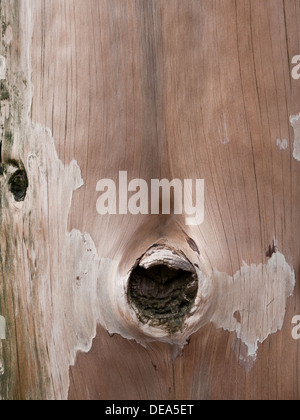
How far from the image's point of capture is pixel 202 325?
42.6 inches

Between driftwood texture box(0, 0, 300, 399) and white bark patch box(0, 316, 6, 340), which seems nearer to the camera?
driftwood texture box(0, 0, 300, 399)

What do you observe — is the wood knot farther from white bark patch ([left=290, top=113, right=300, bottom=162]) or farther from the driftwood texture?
white bark patch ([left=290, top=113, right=300, bottom=162])

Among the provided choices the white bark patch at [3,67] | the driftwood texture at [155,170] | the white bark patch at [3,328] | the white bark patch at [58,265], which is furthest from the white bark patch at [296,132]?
the white bark patch at [3,328]

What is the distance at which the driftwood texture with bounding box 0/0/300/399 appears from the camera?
104cm

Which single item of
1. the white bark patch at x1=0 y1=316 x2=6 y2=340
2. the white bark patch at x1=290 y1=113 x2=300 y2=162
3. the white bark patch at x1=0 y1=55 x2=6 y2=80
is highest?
the white bark patch at x1=0 y1=55 x2=6 y2=80

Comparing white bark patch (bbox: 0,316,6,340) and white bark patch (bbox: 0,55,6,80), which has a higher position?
white bark patch (bbox: 0,55,6,80)

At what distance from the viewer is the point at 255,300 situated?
110 centimetres

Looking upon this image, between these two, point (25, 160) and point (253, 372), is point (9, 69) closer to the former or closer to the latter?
point (25, 160)

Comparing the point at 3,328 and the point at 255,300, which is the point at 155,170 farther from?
the point at 3,328

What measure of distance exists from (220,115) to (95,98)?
10.6 inches

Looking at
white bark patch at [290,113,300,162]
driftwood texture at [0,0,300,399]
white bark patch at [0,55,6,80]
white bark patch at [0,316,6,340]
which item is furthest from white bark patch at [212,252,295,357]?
white bark patch at [0,55,6,80]

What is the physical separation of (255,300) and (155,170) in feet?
1.20

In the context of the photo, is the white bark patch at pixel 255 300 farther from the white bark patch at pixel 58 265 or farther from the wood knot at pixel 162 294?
the white bark patch at pixel 58 265

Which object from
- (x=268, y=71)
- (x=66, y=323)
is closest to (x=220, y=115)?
(x=268, y=71)
